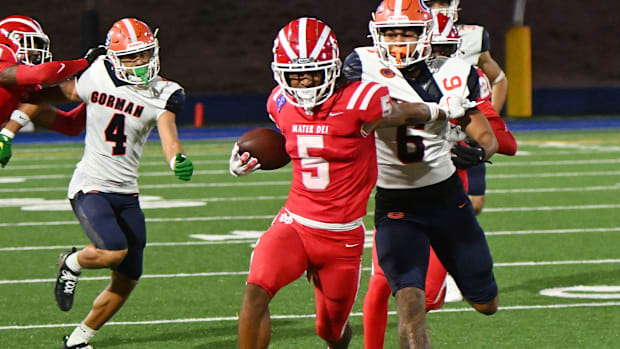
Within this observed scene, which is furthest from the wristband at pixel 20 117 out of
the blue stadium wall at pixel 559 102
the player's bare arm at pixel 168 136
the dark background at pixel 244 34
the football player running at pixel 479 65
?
the dark background at pixel 244 34

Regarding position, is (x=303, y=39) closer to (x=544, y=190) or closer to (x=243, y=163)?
(x=243, y=163)

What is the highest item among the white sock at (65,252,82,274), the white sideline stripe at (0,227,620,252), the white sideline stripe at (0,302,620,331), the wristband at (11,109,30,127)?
the wristband at (11,109,30,127)

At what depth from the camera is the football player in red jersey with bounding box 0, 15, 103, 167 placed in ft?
17.4

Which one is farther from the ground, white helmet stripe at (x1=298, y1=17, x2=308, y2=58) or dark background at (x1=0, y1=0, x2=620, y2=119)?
white helmet stripe at (x1=298, y1=17, x2=308, y2=58)

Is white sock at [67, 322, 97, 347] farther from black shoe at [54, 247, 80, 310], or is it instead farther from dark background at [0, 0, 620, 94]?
dark background at [0, 0, 620, 94]

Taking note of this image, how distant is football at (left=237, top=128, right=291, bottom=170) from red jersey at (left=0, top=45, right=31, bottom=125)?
1.74 meters

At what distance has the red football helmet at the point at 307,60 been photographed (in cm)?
416

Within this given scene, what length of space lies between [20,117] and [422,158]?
2.22 meters

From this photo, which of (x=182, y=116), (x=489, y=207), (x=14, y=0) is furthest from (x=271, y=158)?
(x=14, y=0)

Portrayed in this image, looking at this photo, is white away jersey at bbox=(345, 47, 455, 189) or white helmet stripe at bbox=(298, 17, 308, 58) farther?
white away jersey at bbox=(345, 47, 455, 189)

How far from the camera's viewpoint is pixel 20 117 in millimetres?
5453

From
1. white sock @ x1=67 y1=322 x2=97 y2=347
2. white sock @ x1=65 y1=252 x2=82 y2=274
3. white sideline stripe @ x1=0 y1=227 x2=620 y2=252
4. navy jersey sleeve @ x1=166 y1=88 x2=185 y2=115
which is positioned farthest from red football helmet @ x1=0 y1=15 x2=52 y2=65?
white sideline stripe @ x1=0 y1=227 x2=620 y2=252

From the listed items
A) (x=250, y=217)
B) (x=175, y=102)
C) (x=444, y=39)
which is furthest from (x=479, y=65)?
(x=250, y=217)

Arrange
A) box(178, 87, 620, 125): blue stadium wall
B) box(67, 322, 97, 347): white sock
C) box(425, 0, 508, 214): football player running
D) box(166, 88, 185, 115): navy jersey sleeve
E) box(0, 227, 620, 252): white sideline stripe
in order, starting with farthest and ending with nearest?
box(178, 87, 620, 125): blue stadium wall
box(0, 227, 620, 252): white sideline stripe
box(425, 0, 508, 214): football player running
box(166, 88, 185, 115): navy jersey sleeve
box(67, 322, 97, 347): white sock
